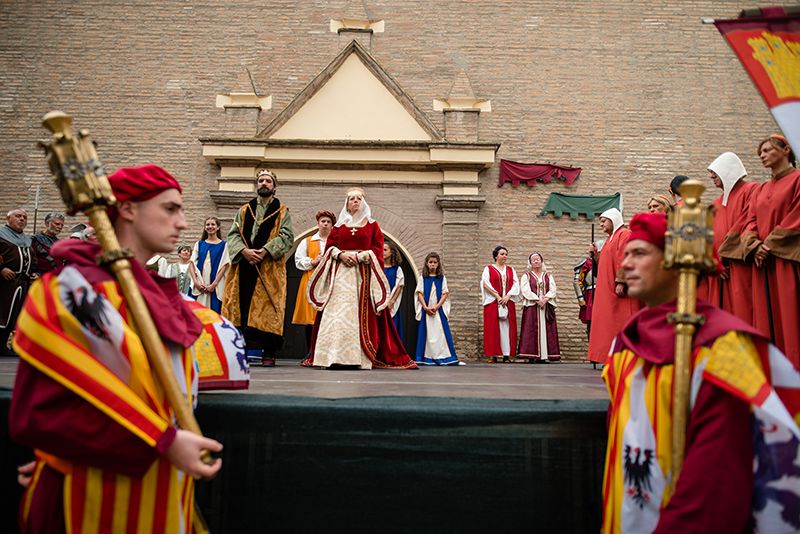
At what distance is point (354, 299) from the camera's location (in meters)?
6.60

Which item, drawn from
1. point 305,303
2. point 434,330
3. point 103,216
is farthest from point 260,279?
point 103,216

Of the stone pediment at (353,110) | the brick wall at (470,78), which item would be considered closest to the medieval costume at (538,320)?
the brick wall at (470,78)

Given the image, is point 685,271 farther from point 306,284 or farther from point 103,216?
point 306,284

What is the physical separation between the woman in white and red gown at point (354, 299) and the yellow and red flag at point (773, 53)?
4.30m

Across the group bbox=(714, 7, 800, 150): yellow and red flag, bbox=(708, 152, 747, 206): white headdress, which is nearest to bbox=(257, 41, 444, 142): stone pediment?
bbox=(708, 152, 747, 206): white headdress

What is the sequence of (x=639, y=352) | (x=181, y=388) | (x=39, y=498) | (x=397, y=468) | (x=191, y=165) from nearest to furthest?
1. (x=39, y=498)
2. (x=181, y=388)
3. (x=639, y=352)
4. (x=397, y=468)
5. (x=191, y=165)

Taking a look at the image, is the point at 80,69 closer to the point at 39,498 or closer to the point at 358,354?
the point at 358,354

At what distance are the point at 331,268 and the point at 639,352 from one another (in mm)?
4781

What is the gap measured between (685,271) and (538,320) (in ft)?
32.7

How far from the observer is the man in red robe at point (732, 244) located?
14.2 feet

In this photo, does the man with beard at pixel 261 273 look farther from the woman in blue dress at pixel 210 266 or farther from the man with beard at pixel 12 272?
the man with beard at pixel 12 272

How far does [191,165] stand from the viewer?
41.2 ft

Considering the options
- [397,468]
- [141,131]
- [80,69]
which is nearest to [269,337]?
[397,468]

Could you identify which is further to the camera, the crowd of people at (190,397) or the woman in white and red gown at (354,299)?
the woman in white and red gown at (354,299)
